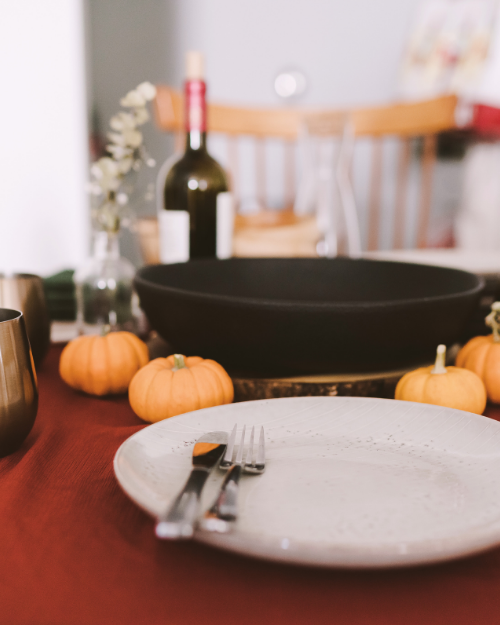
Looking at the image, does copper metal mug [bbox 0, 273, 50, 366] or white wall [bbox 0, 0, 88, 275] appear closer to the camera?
copper metal mug [bbox 0, 273, 50, 366]

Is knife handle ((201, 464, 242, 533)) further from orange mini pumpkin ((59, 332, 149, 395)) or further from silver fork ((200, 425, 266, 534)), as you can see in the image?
orange mini pumpkin ((59, 332, 149, 395))

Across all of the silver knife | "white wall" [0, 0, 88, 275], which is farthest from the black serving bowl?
"white wall" [0, 0, 88, 275]

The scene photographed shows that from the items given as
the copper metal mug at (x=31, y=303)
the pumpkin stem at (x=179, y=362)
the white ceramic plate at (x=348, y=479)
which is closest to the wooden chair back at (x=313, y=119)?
the copper metal mug at (x=31, y=303)

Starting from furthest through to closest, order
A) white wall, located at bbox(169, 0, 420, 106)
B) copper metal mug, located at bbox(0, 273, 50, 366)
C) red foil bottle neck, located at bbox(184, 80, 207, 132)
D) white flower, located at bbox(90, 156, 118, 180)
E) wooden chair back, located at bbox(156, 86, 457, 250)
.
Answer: white wall, located at bbox(169, 0, 420, 106)
wooden chair back, located at bbox(156, 86, 457, 250)
red foil bottle neck, located at bbox(184, 80, 207, 132)
white flower, located at bbox(90, 156, 118, 180)
copper metal mug, located at bbox(0, 273, 50, 366)

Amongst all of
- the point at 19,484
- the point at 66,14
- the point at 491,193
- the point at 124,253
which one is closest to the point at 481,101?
the point at 491,193

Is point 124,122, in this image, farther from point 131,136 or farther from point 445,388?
point 445,388

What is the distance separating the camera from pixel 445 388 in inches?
20.0

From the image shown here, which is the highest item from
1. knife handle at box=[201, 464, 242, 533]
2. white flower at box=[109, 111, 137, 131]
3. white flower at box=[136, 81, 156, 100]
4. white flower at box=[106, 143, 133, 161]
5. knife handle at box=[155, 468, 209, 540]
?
white flower at box=[136, 81, 156, 100]

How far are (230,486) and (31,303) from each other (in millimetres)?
406

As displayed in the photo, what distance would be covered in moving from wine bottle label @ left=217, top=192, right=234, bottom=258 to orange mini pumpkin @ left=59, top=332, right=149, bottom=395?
0.32 m

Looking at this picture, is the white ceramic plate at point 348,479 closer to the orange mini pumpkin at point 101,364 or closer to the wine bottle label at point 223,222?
the orange mini pumpkin at point 101,364

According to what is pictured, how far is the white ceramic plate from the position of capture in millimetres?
252

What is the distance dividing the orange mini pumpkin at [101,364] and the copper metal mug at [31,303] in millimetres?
58

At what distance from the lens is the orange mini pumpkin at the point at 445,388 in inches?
20.0
